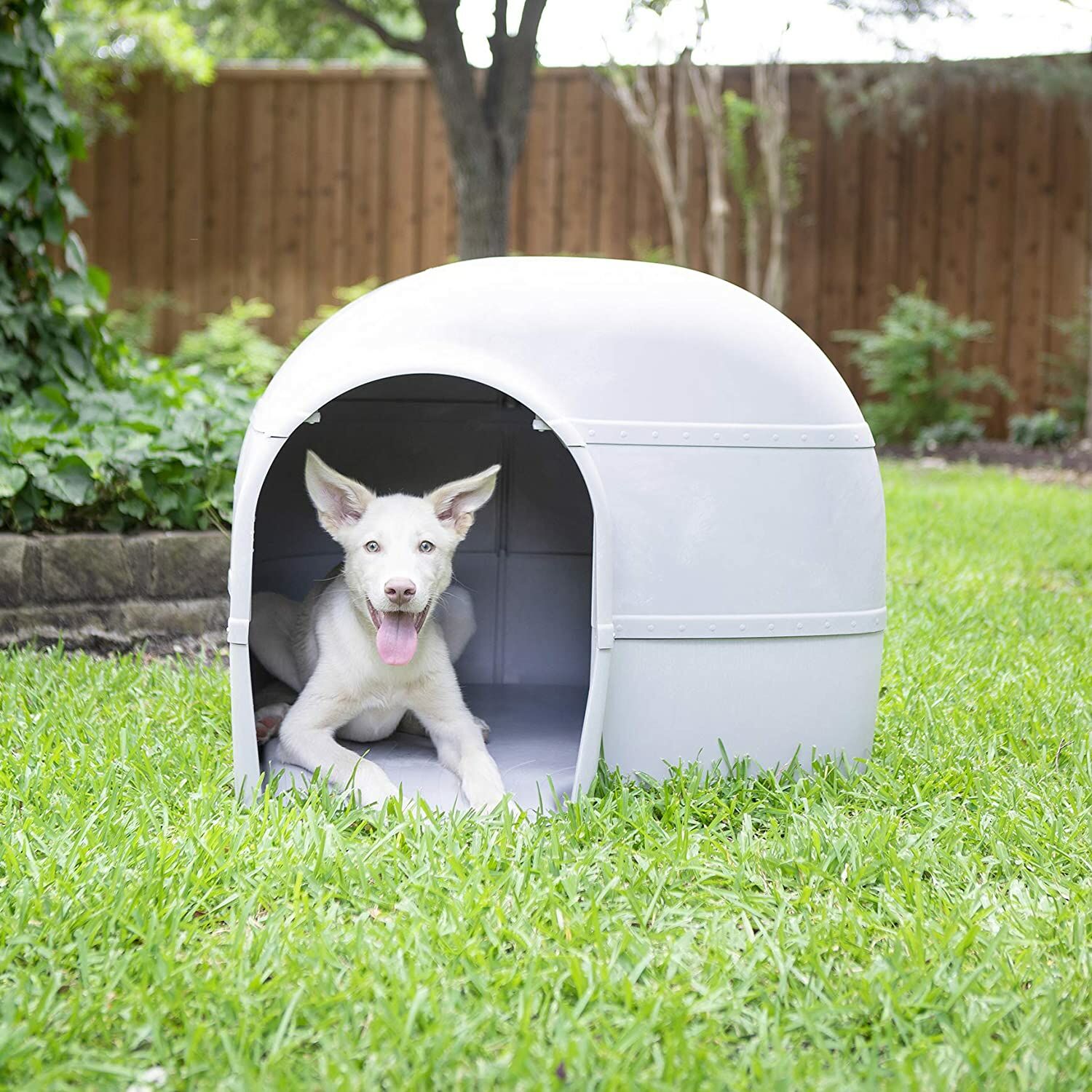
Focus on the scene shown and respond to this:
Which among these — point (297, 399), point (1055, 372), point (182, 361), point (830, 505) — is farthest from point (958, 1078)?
point (1055, 372)

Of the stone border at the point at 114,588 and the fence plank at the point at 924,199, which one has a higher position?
the fence plank at the point at 924,199

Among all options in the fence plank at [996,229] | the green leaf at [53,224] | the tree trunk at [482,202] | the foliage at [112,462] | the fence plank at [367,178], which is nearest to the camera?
the foliage at [112,462]

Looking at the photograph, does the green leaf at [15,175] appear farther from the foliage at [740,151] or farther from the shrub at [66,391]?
the foliage at [740,151]

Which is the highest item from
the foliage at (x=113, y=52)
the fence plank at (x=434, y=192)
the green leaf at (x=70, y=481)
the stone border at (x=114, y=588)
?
the foliage at (x=113, y=52)

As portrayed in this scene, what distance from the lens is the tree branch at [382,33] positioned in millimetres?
8023

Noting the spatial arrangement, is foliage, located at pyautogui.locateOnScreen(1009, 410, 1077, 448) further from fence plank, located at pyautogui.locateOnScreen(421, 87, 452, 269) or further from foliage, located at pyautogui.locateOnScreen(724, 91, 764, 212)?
fence plank, located at pyautogui.locateOnScreen(421, 87, 452, 269)

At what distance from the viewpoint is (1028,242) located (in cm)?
1097

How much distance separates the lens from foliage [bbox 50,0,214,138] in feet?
34.6

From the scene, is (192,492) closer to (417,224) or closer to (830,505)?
(830,505)

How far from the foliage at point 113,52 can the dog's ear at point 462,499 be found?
912 cm

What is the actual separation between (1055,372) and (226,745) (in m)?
9.84

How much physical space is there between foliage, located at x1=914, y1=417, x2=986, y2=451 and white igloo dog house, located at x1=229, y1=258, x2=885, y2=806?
7.92m

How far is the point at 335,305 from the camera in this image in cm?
1134

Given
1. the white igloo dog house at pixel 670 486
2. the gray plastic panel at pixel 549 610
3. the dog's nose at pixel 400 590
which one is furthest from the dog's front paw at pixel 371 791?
the gray plastic panel at pixel 549 610
